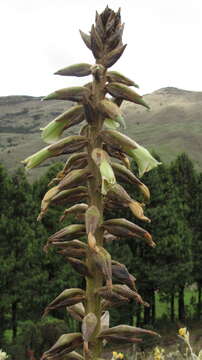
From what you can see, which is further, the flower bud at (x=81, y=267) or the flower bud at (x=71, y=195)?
the flower bud at (x=71, y=195)

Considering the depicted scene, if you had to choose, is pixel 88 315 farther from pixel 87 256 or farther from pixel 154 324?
pixel 154 324

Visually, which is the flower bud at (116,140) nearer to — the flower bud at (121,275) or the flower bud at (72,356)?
the flower bud at (121,275)

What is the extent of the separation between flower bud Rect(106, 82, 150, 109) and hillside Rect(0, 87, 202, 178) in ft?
313

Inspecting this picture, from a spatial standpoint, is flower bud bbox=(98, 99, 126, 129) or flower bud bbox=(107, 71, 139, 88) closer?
flower bud bbox=(98, 99, 126, 129)

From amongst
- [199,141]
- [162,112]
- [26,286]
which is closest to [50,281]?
[26,286]

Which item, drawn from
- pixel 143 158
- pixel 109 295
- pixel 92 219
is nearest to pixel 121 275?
pixel 109 295

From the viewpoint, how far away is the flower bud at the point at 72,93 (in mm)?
2488

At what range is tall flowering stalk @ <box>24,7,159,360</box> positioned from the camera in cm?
233

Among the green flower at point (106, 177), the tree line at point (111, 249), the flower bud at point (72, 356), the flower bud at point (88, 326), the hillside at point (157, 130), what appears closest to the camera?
the flower bud at point (88, 326)

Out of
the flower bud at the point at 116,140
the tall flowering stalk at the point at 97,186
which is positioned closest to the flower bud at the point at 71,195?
the tall flowering stalk at the point at 97,186

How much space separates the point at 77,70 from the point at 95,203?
29.9 inches

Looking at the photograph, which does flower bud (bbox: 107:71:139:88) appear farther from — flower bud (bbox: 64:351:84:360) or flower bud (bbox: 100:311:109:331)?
flower bud (bbox: 64:351:84:360)

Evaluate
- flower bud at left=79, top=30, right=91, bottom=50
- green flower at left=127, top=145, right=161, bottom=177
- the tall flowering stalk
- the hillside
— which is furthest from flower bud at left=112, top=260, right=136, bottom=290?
the hillside

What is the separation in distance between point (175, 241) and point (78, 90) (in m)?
25.5
